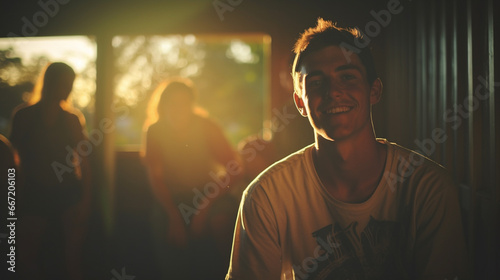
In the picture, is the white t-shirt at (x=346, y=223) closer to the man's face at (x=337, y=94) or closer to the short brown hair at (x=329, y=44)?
the man's face at (x=337, y=94)

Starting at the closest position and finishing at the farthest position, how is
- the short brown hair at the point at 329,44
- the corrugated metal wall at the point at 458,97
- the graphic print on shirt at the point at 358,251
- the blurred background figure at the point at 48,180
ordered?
the corrugated metal wall at the point at 458,97
the graphic print on shirt at the point at 358,251
the short brown hair at the point at 329,44
the blurred background figure at the point at 48,180

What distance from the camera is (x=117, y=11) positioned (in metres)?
2.80

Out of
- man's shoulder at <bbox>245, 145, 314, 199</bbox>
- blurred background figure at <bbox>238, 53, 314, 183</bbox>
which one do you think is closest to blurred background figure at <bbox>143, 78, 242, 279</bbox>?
blurred background figure at <bbox>238, 53, 314, 183</bbox>

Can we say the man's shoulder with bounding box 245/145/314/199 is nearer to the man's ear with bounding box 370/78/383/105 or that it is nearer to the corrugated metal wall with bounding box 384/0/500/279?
the man's ear with bounding box 370/78/383/105

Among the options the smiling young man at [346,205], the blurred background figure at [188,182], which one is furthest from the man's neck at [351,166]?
the blurred background figure at [188,182]

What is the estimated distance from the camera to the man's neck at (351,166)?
1.93 m

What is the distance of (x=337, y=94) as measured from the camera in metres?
1.92

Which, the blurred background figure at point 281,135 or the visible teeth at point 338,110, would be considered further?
the blurred background figure at point 281,135

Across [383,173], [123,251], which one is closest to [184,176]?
[123,251]

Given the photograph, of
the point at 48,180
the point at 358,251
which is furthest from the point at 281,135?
the point at 48,180

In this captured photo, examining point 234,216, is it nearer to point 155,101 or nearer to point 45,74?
point 155,101

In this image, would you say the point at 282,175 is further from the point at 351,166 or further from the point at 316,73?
the point at 316,73

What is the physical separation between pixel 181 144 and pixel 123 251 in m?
0.87

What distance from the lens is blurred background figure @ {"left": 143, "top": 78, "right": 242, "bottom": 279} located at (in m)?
2.68
